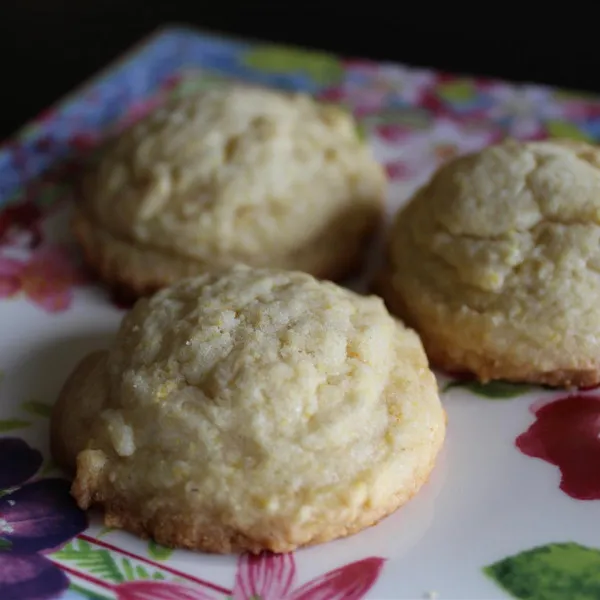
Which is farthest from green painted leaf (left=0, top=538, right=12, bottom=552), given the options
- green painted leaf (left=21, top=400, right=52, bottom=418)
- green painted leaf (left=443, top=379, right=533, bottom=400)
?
green painted leaf (left=443, top=379, right=533, bottom=400)

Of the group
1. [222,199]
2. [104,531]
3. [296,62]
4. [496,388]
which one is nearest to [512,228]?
[496,388]

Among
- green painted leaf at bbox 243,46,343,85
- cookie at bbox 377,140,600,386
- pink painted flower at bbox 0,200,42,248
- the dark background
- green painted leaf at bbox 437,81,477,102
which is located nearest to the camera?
cookie at bbox 377,140,600,386

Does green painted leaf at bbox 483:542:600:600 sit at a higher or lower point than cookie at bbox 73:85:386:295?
lower

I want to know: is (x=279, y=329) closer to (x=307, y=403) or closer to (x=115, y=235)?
(x=307, y=403)

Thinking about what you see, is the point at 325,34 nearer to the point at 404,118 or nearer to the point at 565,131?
the point at 404,118

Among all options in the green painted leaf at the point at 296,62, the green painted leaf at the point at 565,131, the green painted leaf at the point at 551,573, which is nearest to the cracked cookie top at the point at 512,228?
the green painted leaf at the point at 551,573

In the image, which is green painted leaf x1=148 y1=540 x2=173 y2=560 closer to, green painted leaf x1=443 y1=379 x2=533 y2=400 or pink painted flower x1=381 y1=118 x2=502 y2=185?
green painted leaf x1=443 y1=379 x2=533 y2=400
